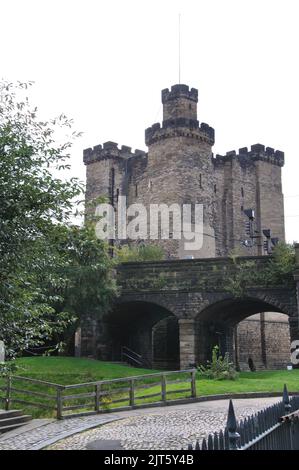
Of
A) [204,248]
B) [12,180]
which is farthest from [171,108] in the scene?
[12,180]

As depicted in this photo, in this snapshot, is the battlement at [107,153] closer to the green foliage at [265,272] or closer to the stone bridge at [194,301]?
the stone bridge at [194,301]

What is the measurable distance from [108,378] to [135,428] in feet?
36.1

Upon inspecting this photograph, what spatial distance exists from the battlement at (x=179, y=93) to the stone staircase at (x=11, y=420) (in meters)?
28.8

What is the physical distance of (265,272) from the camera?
1067 inches

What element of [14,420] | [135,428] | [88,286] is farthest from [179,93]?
[135,428]

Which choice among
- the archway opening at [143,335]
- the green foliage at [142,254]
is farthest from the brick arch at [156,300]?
the green foliage at [142,254]

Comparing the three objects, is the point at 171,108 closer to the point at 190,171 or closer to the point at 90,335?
the point at 190,171

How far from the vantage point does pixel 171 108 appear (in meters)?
39.3

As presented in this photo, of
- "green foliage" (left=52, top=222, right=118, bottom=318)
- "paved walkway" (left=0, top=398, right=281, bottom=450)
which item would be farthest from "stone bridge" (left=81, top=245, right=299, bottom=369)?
"paved walkway" (left=0, top=398, right=281, bottom=450)

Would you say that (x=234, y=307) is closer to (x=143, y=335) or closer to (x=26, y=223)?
(x=143, y=335)

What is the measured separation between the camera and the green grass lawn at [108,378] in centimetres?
1716

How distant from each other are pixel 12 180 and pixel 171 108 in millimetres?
31634

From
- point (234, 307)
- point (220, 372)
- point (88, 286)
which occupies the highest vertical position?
point (88, 286)

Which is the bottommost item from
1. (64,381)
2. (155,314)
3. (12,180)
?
(64,381)
